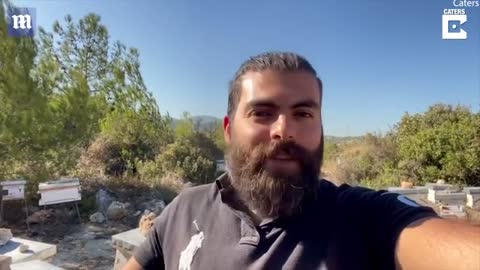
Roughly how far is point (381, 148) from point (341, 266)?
9862 millimetres

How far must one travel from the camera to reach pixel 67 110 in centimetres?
668

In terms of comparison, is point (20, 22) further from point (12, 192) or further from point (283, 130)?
point (283, 130)

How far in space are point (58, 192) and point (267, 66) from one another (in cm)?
638

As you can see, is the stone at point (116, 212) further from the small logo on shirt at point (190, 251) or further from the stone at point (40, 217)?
the small logo on shirt at point (190, 251)

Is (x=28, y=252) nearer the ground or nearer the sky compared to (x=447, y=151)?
nearer the ground

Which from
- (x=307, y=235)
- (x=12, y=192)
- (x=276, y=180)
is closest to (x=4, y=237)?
(x=276, y=180)

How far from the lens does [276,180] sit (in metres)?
0.95

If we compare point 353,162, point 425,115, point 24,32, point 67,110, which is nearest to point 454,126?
point 425,115

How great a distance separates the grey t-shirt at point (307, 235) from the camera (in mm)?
770

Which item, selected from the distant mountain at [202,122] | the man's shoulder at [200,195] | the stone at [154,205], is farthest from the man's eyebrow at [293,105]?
the distant mountain at [202,122]

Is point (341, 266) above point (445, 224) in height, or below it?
below

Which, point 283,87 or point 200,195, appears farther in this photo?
point 200,195

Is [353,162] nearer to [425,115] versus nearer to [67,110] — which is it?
[425,115]

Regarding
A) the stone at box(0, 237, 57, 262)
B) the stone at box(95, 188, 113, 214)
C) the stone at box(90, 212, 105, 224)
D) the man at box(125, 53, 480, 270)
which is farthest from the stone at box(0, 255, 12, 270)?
the stone at box(95, 188, 113, 214)
